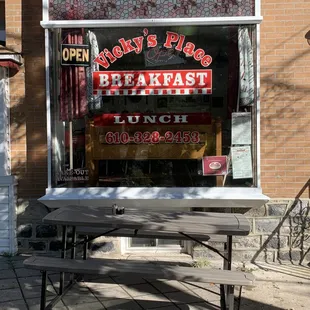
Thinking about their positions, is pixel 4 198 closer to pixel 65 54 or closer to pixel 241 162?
pixel 65 54

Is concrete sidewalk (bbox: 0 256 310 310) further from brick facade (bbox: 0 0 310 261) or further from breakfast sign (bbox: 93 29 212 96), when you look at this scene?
Result: breakfast sign (bbox: 93 29 212 96)

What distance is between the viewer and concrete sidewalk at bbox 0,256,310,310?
4352 mm

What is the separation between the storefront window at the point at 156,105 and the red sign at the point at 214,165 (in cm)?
1

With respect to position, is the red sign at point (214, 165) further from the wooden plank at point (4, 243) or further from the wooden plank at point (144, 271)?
the wooden plank at point (4, 243)

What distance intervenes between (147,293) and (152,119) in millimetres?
2197

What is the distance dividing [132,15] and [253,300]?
3.70 metres

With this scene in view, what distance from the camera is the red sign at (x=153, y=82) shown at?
554 cm

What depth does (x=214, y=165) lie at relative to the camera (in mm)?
5605

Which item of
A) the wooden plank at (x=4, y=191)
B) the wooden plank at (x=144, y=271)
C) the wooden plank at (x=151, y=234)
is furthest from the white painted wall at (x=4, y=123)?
the wooden plank at (x=144, y=271)

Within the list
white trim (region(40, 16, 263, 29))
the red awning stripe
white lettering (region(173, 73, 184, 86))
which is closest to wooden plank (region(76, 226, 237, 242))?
white lettering (region(173, 73, 184, 86))

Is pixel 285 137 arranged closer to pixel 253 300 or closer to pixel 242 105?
pixel 242 105

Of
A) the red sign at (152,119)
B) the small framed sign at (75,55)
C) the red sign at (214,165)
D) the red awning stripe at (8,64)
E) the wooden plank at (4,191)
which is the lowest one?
the wooden plank at (4,191)

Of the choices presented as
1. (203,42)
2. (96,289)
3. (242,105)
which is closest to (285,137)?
(242,105)

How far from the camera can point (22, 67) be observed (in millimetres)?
5777
